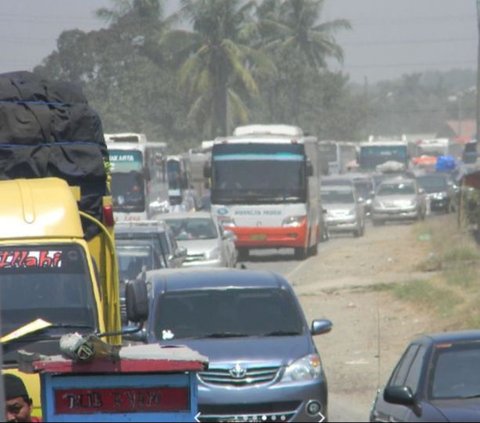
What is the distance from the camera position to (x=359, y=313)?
23781 mm

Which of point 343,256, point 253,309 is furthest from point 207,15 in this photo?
point 253,309

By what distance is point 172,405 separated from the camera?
18.7ft

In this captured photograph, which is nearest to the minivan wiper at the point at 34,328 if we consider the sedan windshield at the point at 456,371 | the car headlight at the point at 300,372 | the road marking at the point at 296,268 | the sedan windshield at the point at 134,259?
the sedan windshield at the point at 456,371

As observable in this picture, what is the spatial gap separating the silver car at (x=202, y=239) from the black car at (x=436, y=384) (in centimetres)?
1622

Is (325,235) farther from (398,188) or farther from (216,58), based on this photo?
(216,58)

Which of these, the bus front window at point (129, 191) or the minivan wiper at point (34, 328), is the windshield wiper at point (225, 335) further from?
the bus front window at point (129, 191)

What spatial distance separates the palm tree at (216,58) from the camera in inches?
2576

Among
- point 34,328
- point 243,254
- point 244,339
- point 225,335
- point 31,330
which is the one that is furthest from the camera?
point 243,254

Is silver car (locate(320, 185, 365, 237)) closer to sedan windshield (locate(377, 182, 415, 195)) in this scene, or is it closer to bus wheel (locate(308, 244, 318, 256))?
sedan windshield (locate(377, 182, 415, 195))

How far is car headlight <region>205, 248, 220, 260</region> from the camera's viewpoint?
1094 inches

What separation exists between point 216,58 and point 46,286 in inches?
2262

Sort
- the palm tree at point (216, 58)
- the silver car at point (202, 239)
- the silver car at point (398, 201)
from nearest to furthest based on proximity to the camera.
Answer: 1. the silver car at point (202, 239)
2. the silver car at point (398, 201)
3. the palm tree at point (216, 58)

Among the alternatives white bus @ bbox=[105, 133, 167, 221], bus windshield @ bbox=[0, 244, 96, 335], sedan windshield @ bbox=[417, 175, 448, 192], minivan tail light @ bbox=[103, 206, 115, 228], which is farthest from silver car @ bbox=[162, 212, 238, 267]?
sedan windshield @ bbox=[417, 175, 448, 192]

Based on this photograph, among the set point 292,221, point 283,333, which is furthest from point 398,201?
point 283,333
